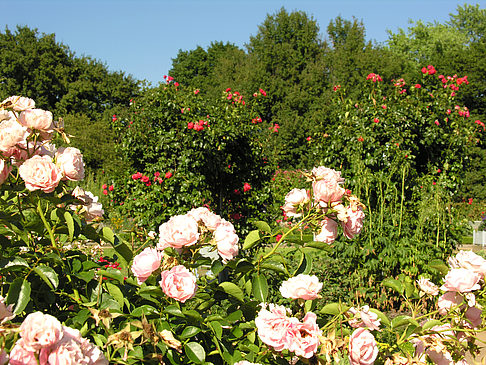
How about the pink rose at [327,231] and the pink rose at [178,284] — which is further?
the pink rose at [327,231]

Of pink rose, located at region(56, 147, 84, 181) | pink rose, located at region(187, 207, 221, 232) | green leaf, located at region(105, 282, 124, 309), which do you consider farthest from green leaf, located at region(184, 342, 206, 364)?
pink rose, located at region(56, 147, 84, 181)

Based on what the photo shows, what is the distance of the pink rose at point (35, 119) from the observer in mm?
1233

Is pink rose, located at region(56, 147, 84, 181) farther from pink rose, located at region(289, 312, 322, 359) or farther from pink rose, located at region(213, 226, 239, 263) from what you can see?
pink rose, located at region(289, 312, 322, 359)

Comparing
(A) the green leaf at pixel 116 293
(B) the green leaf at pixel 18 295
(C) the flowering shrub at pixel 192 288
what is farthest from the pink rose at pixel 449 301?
(B) the green leaf at pixel 18 295

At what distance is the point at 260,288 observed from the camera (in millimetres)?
1208

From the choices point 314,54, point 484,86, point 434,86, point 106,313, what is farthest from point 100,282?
point 314,54

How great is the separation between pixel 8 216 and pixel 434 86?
656 cm

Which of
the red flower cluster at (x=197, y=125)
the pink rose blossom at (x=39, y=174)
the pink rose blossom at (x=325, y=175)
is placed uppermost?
the red flower cluster at (x=197, y=125)

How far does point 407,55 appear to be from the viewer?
1117 inches

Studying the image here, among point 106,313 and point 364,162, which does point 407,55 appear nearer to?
point 364,162

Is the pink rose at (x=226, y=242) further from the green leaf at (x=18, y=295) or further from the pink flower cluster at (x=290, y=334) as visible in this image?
the green leaf at (x=18, y=295)

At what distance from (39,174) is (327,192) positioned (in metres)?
0.80

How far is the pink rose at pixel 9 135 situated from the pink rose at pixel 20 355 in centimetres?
59

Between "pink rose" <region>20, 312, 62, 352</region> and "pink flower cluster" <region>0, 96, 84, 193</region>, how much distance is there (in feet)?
1.49
